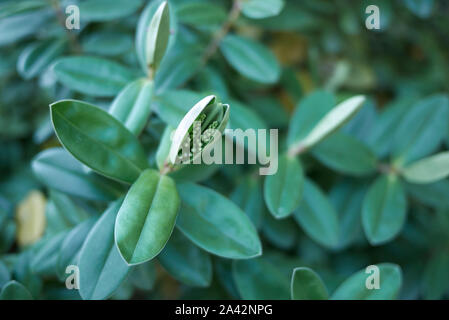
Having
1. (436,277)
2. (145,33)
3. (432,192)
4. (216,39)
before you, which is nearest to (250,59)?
(216,39)

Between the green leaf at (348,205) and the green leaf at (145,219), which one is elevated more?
the green leaf at (145,219)

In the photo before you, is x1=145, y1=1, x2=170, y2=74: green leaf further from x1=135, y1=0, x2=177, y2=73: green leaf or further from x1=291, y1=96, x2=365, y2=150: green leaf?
x1=291, y1=96, x2=365, y2=150: green leaf

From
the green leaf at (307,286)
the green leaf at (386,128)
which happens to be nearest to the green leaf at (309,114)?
the green leaf at (386,128)

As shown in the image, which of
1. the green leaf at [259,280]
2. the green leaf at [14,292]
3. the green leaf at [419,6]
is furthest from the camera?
the green leaf at [419,6]

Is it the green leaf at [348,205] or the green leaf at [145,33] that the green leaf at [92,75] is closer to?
the green leaf at [145,33]

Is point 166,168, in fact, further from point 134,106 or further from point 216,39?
point 216,39
